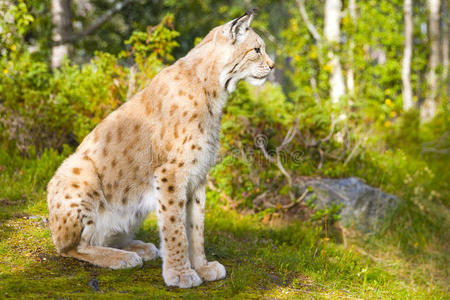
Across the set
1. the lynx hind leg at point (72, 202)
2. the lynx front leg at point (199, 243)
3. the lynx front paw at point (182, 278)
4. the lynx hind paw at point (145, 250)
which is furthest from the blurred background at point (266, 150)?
the lynx front paw at point (182, 278)

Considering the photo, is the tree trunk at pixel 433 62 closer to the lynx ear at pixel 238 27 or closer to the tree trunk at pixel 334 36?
the tree trunk at pixel 334 36

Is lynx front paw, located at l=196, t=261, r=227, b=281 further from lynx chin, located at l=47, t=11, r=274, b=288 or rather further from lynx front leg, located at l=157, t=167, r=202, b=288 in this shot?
lynx front leg, located at l=157, t=167, r=202, b=288

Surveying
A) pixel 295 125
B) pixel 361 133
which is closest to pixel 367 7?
pixel 361 133

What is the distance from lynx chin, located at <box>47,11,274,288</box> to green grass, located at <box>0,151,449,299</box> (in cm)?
25

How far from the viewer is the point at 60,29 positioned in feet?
39.5

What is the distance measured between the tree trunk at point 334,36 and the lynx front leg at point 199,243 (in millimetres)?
7376

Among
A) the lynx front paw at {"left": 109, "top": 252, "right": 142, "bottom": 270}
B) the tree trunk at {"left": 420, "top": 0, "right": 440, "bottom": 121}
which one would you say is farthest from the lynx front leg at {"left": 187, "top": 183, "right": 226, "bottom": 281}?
the tree trunk at {"left": 420, "top": 0, "right": 440, "bottom": 121}

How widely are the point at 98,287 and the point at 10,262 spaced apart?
3.08 ft

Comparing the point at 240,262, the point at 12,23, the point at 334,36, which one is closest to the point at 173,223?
the point at 240,262

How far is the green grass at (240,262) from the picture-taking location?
363 centimetres

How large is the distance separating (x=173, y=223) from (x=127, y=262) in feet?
1.93

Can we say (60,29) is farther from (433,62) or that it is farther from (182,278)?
(433,62)

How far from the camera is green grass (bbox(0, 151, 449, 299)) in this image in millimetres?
3635

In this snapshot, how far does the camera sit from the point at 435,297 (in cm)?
457
